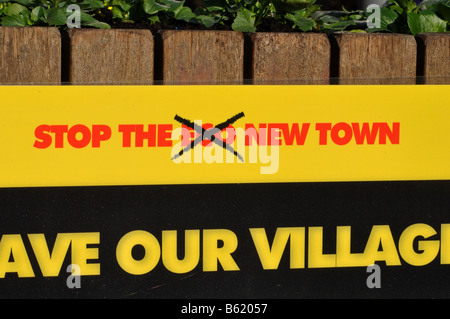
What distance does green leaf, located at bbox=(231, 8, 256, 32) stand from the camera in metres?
2.86

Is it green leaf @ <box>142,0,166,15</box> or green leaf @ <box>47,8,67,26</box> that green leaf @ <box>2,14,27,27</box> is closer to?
green leaf @ <box>47,8,67,26</box>

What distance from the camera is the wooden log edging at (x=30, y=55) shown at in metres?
2.54

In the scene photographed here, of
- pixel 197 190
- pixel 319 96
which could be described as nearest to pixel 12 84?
pixel 197 190

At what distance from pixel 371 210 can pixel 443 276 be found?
0.37m

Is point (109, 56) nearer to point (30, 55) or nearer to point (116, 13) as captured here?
point (30, 55)

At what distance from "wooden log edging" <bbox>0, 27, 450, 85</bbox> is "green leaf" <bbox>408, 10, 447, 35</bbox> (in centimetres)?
19

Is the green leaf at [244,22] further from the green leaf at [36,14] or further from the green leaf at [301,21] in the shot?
the green leaf at [36,14]

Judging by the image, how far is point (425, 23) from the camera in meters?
3.00

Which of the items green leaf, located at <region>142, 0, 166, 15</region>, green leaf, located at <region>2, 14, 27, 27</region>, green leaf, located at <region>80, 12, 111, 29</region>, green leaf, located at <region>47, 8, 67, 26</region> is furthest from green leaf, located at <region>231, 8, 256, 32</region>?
green leaf, located at <region>2, 14, 27, 27</region>

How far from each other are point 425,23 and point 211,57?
89cm

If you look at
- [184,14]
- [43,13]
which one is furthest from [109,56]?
[184,14]

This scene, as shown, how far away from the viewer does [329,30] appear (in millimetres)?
3121

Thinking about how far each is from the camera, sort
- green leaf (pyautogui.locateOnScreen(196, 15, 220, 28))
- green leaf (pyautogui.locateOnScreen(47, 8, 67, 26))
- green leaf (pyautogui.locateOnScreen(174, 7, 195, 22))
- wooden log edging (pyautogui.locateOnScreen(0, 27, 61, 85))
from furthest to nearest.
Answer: green leaf (pyautogui.locateOnScreen(174, 7, 195, 22)) < green leaf (pyautogui.locateOnScreen(196, 15, 220, 28)) < green leaf (pyautogui.locateOnScreen(47, 8, 67, 26)) < wooden log edging (pyautogui.locateOnScreen(0, 27, 61, 85))

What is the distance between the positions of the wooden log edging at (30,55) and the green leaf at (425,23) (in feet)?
4.31
